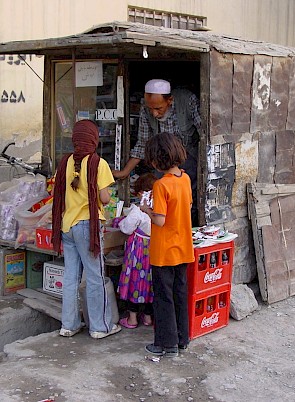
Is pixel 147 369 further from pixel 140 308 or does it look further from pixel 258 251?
pixel 258 251

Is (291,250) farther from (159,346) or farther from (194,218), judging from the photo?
(159,346)

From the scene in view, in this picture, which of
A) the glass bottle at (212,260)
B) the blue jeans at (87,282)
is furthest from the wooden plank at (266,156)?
the blue jeans at (87,282)

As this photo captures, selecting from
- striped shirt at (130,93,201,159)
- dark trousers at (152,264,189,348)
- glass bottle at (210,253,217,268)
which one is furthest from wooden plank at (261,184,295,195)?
dark trousers at (152,264,189,348)

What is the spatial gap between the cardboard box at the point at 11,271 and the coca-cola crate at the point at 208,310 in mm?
1861

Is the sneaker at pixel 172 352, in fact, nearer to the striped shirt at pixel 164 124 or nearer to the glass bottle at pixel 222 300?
the glass bottle at pixel 222 300

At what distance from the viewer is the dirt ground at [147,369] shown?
4.31 metres

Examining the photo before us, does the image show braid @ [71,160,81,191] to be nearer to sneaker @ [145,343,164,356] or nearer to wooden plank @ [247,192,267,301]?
sneaker @ [145,343,164,356]

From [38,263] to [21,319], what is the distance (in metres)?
0.70

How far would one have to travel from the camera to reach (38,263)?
6.32 m

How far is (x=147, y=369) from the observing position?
4.66 metres

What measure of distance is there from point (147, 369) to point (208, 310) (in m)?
0.88

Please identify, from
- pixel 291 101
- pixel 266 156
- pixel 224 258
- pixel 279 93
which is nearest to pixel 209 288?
pixel 224 258

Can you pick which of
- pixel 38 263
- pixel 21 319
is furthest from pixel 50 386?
pixel 38 263

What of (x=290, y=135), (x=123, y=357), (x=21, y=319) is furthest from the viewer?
(x=290, y=135)
